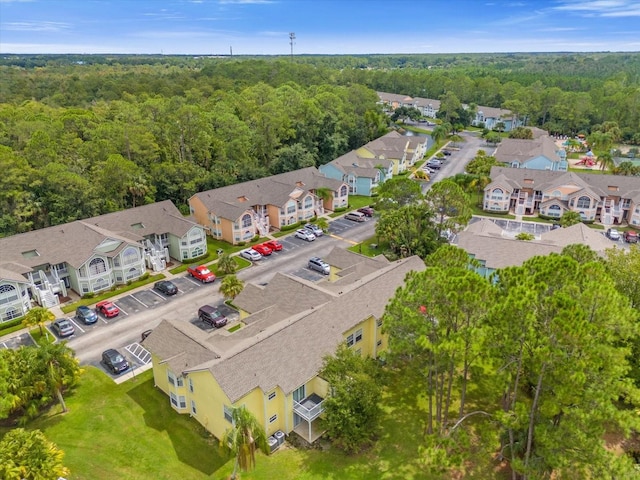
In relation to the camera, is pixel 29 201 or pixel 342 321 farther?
pixel 29 201

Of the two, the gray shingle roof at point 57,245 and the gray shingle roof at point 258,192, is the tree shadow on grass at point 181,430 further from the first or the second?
the gray shingle roof at point 258,192

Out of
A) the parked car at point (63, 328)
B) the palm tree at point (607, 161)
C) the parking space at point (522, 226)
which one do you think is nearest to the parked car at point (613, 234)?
the parking space at point (522, 226)

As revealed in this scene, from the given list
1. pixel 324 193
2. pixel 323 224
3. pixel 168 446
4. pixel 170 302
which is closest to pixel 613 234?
pixel 323 224

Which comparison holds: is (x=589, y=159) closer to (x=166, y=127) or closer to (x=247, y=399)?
(x=166, y=127)

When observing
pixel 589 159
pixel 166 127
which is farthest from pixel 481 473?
pixel 589 159

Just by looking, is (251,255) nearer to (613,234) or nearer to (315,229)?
(315,229)

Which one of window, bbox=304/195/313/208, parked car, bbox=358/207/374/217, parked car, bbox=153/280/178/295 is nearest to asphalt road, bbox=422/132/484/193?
parked car, bbox=358/207/374/217
